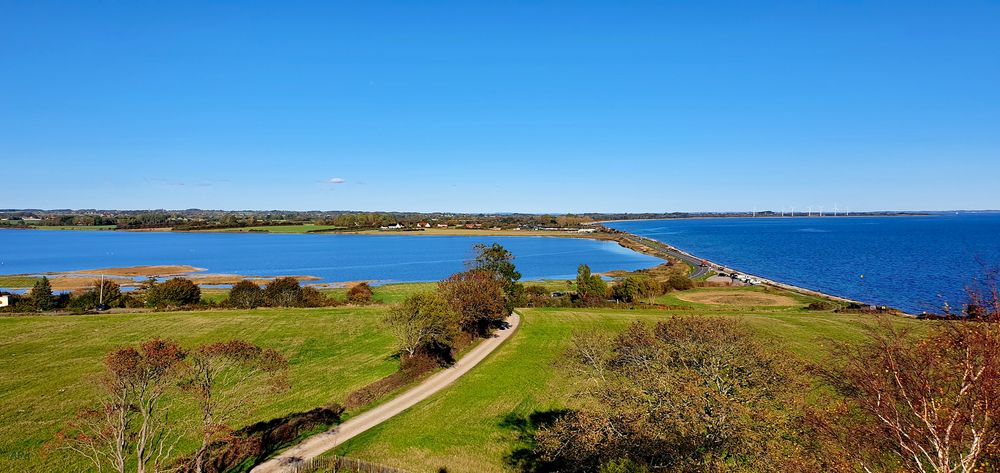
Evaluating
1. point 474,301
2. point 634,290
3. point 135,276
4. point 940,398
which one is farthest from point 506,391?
point 135,276

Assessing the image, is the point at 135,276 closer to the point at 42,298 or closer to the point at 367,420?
the point at 42,298

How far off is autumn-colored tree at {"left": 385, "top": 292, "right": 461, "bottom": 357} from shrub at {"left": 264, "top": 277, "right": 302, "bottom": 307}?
118 ft

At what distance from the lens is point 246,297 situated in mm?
72438

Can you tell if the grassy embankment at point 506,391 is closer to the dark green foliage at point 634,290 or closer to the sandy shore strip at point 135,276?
the dark green foliage at point 634,290

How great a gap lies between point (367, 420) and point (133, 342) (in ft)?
113

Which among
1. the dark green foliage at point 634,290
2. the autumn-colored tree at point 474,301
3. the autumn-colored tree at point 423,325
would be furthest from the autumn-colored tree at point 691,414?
the dark green foliage at point 634,290

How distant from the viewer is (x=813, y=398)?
31.5 m

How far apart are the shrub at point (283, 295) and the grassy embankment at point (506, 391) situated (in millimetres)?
34457

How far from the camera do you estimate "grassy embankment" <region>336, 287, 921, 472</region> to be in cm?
Answer: 2598

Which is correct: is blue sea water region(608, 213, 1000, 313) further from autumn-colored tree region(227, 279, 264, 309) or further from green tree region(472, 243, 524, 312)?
autumn-colored tree region(227, 279, 264, 309)

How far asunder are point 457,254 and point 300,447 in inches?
5731

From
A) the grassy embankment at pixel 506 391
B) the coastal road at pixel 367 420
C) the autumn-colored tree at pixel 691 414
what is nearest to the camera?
the autumn-colored tree at pixel 691 414

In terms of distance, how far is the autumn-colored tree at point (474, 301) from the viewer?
163ft

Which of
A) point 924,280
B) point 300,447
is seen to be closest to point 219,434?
point 300,447
